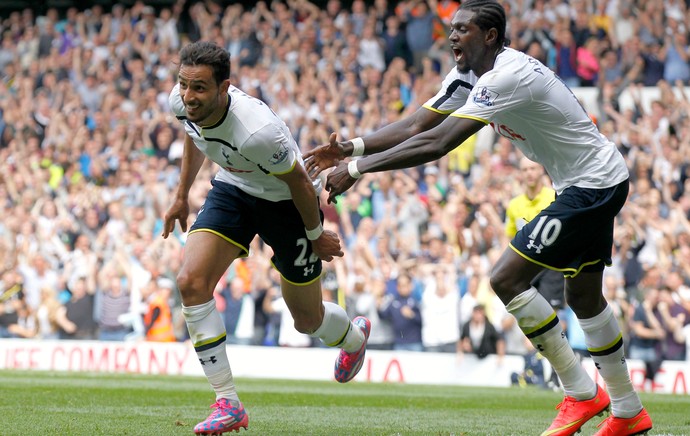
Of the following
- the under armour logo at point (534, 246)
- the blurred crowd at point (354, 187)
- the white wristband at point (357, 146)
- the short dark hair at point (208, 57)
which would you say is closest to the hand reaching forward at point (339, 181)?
the white wristband at point (357, 146)

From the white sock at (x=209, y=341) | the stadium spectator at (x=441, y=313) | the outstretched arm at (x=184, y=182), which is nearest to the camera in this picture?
the white sock at (x=209, y=341)

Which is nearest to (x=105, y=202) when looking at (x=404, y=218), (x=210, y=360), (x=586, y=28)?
(x=404, y=218)

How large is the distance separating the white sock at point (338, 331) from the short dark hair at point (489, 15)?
2485 millimetres

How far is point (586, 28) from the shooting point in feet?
64.3

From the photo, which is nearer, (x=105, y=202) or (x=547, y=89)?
(x=547, y=89)

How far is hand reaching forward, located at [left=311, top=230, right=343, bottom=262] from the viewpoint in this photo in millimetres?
7406

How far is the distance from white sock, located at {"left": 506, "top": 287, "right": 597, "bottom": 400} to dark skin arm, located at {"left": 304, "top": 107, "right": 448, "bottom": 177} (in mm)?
1298

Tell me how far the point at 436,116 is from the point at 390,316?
30.8 ft

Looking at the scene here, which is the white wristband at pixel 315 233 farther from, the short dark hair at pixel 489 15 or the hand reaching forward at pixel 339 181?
the short dark hair at pixel 489 15

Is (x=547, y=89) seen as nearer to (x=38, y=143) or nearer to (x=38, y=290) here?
(x=38, y=290)

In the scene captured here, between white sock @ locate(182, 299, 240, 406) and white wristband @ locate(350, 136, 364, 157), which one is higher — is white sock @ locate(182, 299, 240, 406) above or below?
below

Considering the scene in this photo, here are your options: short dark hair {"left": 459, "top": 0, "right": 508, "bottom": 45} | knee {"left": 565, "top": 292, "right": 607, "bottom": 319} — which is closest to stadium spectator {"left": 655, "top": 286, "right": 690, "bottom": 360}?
knee {"left": 565, "top": 292, "right": 607, "bottom": 319}

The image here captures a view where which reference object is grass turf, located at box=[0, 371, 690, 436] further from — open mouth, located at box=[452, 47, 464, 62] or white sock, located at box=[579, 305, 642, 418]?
open mouth, located at box=[452, 47, 464, 62]

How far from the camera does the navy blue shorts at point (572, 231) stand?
21.6 ft
